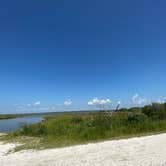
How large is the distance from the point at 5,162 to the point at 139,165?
5433mm

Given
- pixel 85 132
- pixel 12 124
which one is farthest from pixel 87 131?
pixel 12 124

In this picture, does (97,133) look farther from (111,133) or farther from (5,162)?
(5,162)

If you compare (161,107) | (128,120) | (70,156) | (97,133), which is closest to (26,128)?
(97,133)

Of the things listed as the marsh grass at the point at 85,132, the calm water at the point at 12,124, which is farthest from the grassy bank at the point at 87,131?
the calm water at the point at 12,124

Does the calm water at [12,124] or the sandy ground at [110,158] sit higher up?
the calm water at [12,124]

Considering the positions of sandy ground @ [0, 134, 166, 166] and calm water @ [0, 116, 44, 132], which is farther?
calm water @ [0, 116, 44, 132]

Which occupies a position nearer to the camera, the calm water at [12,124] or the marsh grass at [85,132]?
the marsh grass at [85,132]

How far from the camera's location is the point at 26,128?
61.2 ft

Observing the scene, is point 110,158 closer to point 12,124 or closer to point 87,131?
point 87,131

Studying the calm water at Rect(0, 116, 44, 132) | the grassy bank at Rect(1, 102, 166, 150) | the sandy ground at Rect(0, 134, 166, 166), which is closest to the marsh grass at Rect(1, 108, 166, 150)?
the grassy bank at Rect(1, 102, 166, 150)

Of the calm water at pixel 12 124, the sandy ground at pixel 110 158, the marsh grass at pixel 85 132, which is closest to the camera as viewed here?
the sandy ground at pixel 110 158

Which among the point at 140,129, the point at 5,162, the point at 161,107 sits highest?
the point at 161,107

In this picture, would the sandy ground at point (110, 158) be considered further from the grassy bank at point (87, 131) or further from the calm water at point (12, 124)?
the calm water at point (12, 124)

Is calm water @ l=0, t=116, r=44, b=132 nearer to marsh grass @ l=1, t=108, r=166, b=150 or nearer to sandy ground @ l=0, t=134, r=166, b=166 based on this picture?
marsh grass @ l=1, t=108, r=166, b=150
